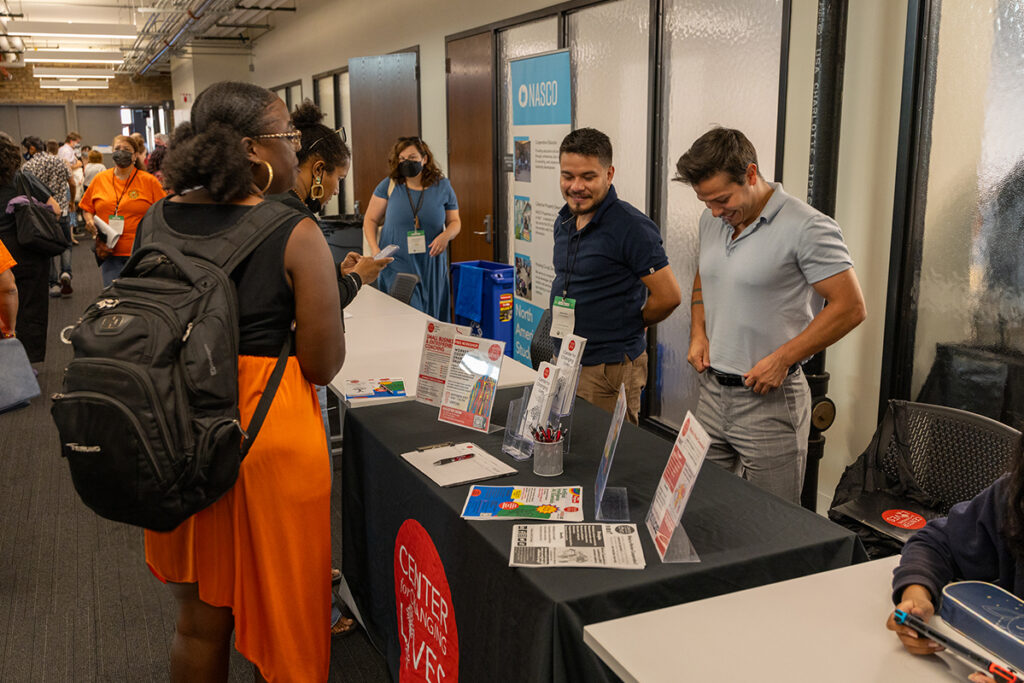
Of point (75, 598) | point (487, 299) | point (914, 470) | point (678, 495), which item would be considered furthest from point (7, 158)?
point (914, 470)

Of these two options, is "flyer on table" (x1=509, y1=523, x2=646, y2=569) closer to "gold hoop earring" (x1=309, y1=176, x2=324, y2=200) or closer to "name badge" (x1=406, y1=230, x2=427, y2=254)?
"gold hoop earring" (x1=309, y1=176, x2=324, y2=200)

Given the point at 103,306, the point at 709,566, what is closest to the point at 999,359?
the point at 709,566

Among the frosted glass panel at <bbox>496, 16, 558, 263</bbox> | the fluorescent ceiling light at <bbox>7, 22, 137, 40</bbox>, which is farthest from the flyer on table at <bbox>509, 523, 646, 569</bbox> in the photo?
the fluorescent ceiling light at <bbox>7, 22, 137, 40</bbox>

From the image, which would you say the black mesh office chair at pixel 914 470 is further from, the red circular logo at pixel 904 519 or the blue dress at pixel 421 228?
the blue dress at pixel 421 228

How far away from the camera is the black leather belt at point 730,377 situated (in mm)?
2303

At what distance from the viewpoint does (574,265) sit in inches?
109

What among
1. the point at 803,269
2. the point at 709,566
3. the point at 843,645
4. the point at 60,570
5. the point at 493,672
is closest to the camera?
the point at 843,645

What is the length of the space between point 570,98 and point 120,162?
3.30m

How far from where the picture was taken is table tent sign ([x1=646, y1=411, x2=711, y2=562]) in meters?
1.43

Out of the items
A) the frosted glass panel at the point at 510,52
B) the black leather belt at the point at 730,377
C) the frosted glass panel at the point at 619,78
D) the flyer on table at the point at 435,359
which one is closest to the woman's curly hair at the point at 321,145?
the flyer on table at the point at 435,359

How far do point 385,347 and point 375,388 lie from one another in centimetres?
62

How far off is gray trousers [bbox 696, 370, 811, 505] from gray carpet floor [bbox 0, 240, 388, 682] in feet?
3.99

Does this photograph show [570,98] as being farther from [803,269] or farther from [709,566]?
[709,566]

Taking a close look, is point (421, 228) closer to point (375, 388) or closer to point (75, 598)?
point (375, 388)
